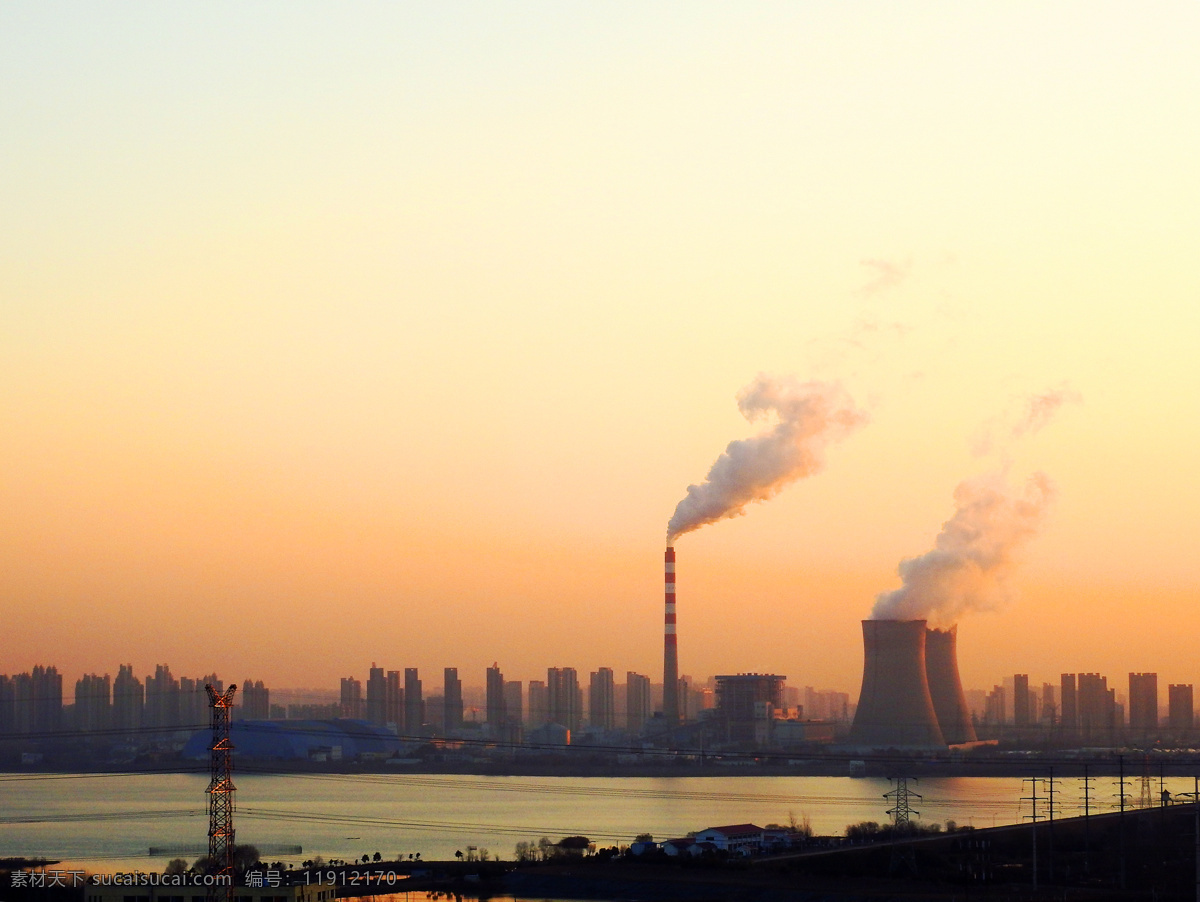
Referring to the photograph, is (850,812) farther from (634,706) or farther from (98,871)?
(634,706)

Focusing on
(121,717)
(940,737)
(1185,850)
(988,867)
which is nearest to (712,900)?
(988,867)

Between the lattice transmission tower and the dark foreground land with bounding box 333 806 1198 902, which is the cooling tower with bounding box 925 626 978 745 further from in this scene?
the lattice transmission tower

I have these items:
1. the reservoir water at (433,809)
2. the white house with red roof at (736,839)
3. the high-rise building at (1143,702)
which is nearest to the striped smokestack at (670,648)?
the reservoir water at (433,809)

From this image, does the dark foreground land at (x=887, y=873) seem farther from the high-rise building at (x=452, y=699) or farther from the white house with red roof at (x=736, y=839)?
the high-rise building at (x=452, y=699)

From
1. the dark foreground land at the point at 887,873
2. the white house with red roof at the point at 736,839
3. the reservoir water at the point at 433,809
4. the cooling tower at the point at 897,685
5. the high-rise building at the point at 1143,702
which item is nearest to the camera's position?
the dark foreground land at the point at 887,873

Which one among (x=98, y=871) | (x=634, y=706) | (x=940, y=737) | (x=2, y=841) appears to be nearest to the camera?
(x=98, y=871)

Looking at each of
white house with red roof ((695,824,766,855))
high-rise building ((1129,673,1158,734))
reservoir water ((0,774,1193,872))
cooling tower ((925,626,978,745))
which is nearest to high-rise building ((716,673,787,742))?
reservoir water ((0,774,1193,872))

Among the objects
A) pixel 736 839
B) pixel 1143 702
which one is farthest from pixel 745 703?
pixel 736 839
